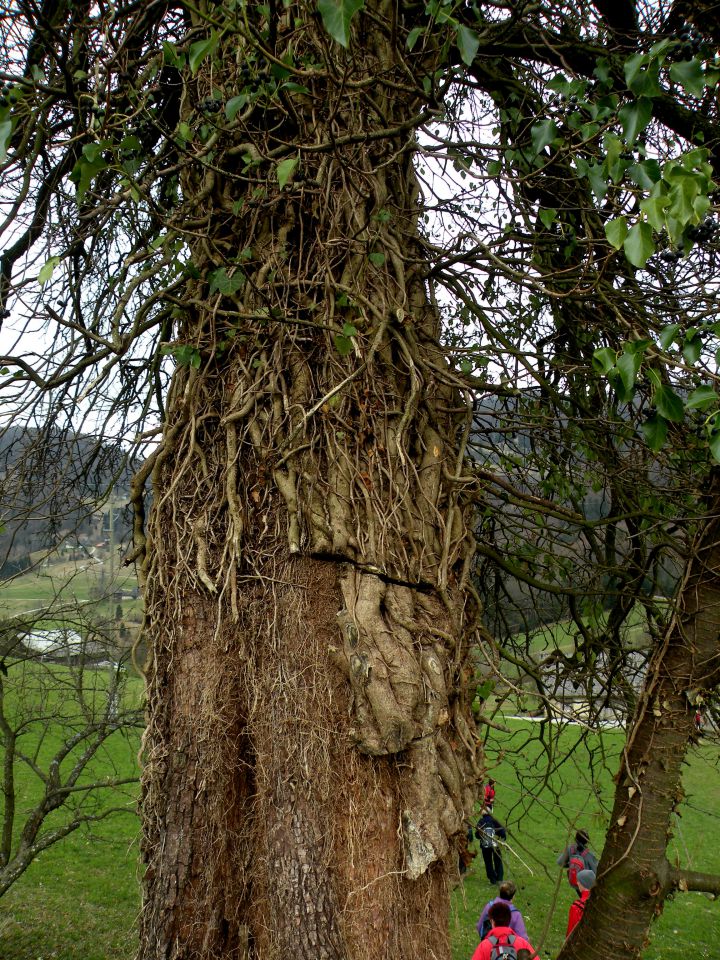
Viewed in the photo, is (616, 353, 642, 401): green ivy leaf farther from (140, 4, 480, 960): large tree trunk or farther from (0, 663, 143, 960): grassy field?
(0, 663, 143, 960): grassy field

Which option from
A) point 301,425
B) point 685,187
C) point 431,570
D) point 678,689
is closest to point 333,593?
point 431,570

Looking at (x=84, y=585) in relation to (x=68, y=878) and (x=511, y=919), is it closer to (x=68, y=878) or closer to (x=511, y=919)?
(x=511, y=919)

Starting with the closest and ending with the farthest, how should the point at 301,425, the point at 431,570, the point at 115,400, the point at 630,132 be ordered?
the point at 630,132
the point at 301,425
the point at 431,570
the point at 115,400

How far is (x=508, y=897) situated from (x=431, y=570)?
498 cm

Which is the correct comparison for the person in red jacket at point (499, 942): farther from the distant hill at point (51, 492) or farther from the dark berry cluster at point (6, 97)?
the dark berry cluster at point (6, 97)

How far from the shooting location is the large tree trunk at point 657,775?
3.63 m

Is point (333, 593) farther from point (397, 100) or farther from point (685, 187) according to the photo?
point (397, 100)

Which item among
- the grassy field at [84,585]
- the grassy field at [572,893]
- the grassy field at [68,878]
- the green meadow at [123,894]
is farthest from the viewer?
the grassy field at [572,893]

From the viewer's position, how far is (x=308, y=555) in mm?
2711

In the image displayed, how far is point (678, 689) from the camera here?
3689mm

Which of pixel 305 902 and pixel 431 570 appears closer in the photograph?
pixel 305 902

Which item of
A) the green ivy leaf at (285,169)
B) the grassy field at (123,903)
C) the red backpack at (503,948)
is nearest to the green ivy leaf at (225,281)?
the green ivy leaf at (285,169)

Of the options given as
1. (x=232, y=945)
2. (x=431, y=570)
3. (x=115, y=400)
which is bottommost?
(x=232, y=945)

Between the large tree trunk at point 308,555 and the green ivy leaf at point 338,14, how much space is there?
2.80 feet
